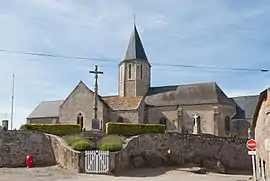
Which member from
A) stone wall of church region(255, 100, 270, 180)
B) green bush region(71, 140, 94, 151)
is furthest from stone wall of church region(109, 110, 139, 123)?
stone wall of church region(255, 100, 270, 180)

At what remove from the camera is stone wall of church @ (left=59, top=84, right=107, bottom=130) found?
43594 mm

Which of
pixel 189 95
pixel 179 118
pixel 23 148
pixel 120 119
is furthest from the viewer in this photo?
pixel 189 95

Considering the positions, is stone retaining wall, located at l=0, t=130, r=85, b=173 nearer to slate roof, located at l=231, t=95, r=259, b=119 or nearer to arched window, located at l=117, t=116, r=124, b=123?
arched window, located at l=117, t=116, r=124, b=123

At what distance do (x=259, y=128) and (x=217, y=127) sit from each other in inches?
1072

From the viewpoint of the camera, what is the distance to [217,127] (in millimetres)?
44031

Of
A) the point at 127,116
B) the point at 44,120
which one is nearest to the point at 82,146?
the point at 127,116

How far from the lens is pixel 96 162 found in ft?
76.6

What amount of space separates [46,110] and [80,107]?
10882 millimetres

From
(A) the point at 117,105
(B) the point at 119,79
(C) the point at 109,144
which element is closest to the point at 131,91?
(B) the point at 119,79

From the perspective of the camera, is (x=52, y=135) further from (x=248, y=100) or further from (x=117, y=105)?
(x=248, y=100)

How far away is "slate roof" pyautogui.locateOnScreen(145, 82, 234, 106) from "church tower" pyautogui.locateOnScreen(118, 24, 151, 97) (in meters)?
2.77

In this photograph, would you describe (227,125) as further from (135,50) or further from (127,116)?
(135,50)

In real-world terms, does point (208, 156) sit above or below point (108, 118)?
below

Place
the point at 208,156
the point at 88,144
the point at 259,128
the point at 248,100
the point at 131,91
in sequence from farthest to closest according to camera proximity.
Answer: the point at 131,91, the point at 248,100, the point at 208,156, the point at 88,144, the point at 259,128
